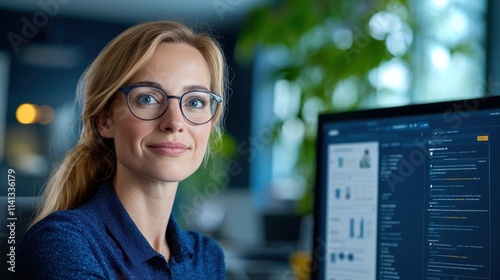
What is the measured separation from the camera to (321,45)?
9.11 ft

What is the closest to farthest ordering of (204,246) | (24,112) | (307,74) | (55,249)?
1. (55,249)
2. (204,246)
3. (24,112)
4. (307,74)

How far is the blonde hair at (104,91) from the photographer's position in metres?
1.01

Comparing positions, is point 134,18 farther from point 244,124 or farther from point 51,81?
point 244,124

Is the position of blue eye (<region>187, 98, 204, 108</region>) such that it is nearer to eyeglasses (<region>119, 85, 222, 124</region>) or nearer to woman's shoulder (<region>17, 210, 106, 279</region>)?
eyeglasses (<region>119, 85, 222, 124</region>)

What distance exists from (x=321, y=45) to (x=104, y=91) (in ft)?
6.17

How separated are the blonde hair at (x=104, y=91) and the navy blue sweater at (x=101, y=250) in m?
0.05

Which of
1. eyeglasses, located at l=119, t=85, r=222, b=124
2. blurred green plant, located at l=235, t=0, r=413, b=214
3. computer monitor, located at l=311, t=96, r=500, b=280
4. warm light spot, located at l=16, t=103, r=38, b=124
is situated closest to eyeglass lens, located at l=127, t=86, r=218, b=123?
eyeglasses, located at l=119, t=85, r=222, b=124

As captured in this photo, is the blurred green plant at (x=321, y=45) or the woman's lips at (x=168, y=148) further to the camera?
the blurred green plant at (x=321, y=45)

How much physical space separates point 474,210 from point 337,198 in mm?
282

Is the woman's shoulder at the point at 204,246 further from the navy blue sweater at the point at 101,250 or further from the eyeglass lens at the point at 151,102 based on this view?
the eyeglass lens at the point at 151,102

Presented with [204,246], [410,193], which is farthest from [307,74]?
[410,193]

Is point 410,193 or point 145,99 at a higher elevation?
point 145,99
